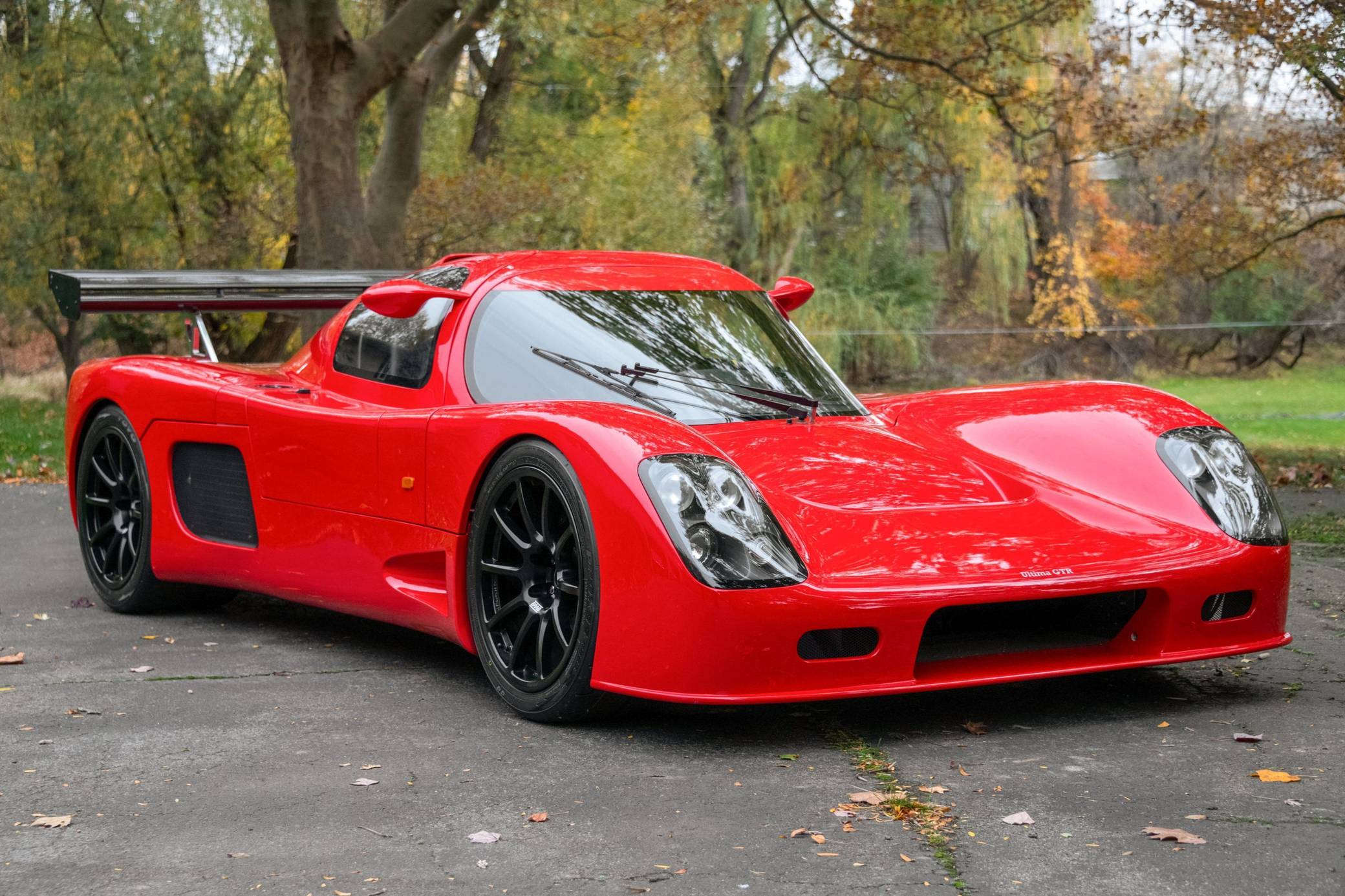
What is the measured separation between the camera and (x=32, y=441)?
50.8ft

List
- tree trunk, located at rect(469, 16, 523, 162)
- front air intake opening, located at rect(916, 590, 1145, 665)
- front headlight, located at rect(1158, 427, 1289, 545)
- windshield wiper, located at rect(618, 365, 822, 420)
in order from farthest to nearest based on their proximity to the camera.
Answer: tree trunk, located at rect(469, 16, 523, 162) → windshield wiper, located at rect(618, 365, 822, 420) → front headlight, located at rect(1158, 427, 1289, 545) → front air intake opening, located at rect(916, 590, 1145, 665)

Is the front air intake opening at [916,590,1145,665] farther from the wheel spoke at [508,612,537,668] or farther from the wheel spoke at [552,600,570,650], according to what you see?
the wheel spoke at [508,612,537,668]

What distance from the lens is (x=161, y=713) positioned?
448cm

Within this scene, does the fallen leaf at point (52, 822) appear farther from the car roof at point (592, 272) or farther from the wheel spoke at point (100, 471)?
the wheel spoke at point (100, 471)

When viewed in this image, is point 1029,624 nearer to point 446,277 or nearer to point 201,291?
point 446,277

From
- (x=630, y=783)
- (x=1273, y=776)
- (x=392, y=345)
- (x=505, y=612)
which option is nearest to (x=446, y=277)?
(x=392, y=345)

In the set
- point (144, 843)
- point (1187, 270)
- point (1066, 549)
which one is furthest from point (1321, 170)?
point (144, 843)

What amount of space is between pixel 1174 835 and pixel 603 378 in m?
2.38

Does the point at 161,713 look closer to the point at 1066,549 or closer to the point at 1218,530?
the point at 1066,549

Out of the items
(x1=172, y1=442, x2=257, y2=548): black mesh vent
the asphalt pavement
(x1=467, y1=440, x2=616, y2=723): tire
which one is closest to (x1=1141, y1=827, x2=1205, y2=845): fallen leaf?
the asphalt pavement

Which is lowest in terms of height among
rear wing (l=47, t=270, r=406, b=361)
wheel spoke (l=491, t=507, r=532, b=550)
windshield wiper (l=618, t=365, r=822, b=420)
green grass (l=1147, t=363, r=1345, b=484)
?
green grass (l=1147, t=363, r=1345, b=484)

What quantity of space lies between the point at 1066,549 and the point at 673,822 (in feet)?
4.86

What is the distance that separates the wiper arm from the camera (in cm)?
492

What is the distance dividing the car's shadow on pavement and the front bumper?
0.63 feet
